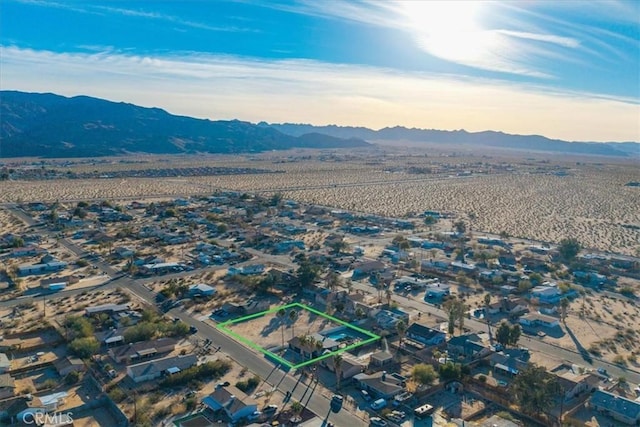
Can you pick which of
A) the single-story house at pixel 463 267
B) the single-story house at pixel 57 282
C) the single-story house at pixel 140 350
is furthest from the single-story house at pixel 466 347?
the single-story house at pixel 57 282

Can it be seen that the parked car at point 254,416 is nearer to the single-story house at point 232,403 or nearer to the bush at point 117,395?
the single-story house at point 232,403

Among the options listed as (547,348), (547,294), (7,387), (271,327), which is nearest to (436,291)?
(547,294)

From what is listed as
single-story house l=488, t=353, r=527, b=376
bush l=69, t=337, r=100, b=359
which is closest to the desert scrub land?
single-story house l=488, t=353, r=527, b=376

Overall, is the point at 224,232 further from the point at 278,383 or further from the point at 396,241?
the point at 278,383

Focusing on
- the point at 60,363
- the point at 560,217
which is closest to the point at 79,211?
the point at 60,363

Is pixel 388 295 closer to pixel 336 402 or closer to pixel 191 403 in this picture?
pixel 336 402

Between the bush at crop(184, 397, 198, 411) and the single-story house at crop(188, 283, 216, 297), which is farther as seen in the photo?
the single-story house at crop(188, 283, 216, 297)

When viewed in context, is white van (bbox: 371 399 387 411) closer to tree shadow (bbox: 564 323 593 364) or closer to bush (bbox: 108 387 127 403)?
bush (bbox: 108 387 127 403)
